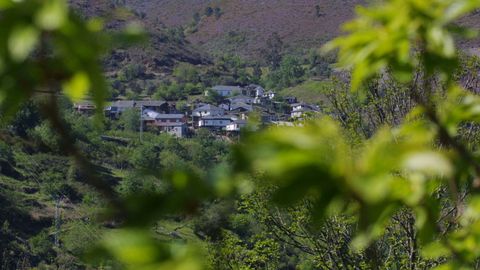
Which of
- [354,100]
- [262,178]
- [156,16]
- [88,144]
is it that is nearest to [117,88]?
[88,144]

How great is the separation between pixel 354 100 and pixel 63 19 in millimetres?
7376

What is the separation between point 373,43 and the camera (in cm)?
70

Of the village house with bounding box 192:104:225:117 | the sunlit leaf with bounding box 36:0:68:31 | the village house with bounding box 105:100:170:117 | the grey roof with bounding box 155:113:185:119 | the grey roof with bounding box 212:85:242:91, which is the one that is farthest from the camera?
the grey roof with bounding box 212:85:242:91

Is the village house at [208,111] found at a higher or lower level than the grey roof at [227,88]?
lower

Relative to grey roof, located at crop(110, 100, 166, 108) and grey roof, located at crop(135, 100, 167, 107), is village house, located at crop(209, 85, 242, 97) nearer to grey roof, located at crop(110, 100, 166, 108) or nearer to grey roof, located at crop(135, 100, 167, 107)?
grey roof, located at crop(135, 100, 167, 107)

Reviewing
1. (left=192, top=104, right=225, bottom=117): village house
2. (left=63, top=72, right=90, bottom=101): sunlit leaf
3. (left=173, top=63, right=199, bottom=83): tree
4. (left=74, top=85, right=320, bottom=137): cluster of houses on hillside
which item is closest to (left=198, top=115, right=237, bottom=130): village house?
(left=74, top=85, right=320, bottom=137): cluster of houses on hillside

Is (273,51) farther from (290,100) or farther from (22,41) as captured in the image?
(22,41)

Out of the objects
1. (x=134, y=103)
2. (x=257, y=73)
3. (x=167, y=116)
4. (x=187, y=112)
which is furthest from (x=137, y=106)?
(x=257, y=73)

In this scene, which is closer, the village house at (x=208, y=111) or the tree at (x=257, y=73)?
the village house at (x=208, y=111)

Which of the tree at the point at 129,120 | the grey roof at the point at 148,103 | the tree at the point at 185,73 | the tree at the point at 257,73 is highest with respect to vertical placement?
the tree at the point at 257,73

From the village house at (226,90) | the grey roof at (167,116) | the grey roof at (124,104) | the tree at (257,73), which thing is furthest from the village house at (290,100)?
the grey roof at (124,104)

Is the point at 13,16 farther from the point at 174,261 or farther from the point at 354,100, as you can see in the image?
the point at 354,100

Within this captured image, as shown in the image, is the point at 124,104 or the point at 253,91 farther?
the point at 253,91

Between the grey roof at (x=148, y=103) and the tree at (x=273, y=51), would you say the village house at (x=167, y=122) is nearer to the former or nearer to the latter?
the grey roof at (x=148, y=103)
